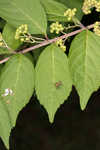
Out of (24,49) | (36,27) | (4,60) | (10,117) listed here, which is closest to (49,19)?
(36,27)

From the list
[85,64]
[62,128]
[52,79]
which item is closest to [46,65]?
[52,79]

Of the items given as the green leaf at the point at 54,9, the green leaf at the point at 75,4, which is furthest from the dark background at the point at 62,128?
the green leaf at the point at 54,9

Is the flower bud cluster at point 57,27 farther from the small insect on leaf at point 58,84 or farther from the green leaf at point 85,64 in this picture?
the small insect on leaf at point 58,84

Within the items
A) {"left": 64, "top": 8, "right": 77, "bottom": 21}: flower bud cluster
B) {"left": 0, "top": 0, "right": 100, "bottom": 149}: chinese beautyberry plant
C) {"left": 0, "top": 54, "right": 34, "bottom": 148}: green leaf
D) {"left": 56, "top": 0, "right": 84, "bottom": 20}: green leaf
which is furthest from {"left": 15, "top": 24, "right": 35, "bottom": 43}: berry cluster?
{"left": 56, "top": 0, "right": 84, "bottom": 20}: green leaf

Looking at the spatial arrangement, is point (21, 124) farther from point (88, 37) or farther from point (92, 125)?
point (88, 37)

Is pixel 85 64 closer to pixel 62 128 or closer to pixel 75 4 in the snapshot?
pixel 75 4

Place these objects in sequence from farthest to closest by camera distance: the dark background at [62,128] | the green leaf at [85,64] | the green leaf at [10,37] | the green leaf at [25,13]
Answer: the dark background at [62,128] < the green leaf at [10,37] < the green leaf at [25,13] < the green leaf at [85,64]
